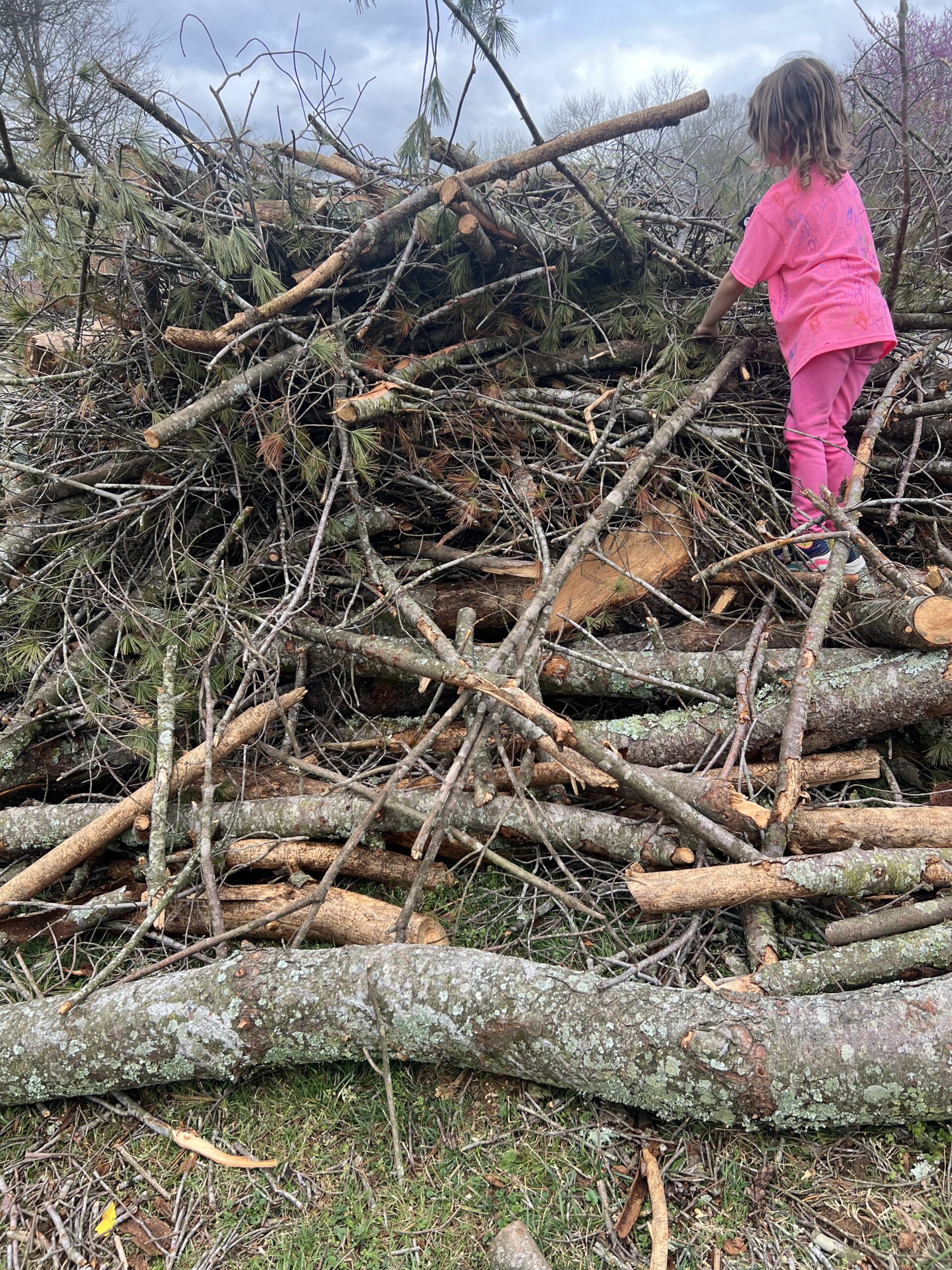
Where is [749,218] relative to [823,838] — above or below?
above

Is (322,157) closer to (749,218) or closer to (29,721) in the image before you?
(749,218)

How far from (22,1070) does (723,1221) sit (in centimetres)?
186

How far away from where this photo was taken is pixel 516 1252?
4.77ft

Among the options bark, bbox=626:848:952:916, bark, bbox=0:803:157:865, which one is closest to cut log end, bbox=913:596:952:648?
bark, bbox=626:848:952:916

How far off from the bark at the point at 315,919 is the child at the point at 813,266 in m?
1.94

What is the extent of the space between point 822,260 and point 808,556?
3.71ft

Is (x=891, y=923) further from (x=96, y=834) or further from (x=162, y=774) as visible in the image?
(x=96, y=834)

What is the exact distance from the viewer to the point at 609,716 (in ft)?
8.81

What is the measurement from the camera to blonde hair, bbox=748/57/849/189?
8.09 feet

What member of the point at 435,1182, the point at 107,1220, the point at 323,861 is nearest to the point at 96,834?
the point at 323,861

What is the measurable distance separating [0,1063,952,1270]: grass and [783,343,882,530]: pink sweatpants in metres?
2.10

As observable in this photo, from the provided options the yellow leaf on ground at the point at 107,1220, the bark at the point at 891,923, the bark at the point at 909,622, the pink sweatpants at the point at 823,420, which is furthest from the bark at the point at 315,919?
the pink sweatpants at the point at 823,420

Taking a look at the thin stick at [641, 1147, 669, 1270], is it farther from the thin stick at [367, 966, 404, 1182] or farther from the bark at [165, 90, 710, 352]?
the bark at [165, 90, 710, 352]

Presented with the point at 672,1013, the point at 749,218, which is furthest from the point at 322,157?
the point at 672,1013
